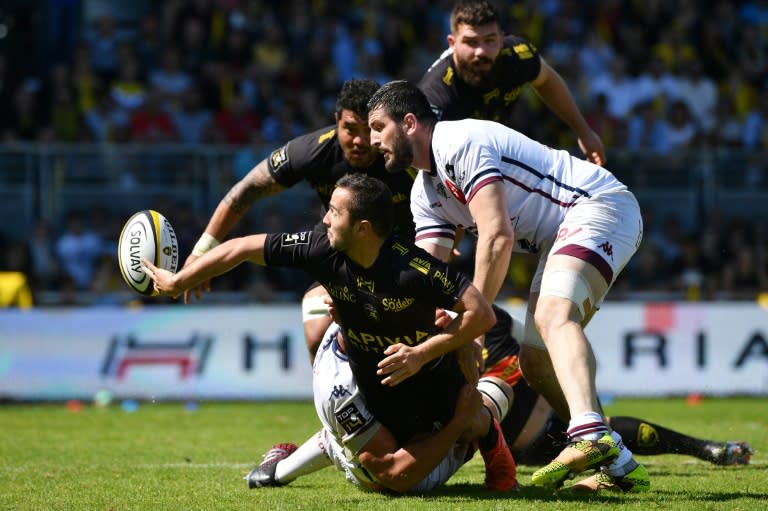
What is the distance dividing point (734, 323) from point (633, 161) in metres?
2.88

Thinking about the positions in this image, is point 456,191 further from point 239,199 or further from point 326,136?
point 239,199

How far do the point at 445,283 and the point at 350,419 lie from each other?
2.91ft

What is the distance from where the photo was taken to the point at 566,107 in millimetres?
8305

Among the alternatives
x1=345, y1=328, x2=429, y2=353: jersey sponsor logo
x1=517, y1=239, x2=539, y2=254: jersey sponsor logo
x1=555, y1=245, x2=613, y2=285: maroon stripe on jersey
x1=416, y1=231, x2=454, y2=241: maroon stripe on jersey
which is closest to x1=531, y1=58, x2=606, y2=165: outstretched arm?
x1=416, y1=231, x2=454, y2=241: maroon stripe on jersey

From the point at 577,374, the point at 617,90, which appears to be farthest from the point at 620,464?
the point at 617,90

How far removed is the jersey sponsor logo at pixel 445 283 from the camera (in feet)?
19.4

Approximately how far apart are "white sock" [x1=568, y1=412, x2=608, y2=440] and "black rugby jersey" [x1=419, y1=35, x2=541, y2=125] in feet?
8.77

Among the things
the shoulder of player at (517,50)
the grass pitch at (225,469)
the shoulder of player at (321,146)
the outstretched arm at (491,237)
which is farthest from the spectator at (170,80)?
the outstretched arm at (491,237)

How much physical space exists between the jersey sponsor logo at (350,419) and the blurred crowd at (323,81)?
25.8 feet

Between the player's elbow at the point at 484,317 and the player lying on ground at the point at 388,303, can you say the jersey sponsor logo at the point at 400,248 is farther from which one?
the player's elbow at the point at 484,317

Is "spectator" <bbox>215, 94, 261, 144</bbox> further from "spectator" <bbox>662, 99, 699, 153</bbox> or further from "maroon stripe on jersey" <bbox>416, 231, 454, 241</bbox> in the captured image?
"maroon stripe on jersey" <bbox>416, 231, 454, 241</bbox>

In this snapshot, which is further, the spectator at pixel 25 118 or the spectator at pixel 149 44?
the spectator at pixel 149 44

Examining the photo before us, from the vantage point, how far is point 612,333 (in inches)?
518

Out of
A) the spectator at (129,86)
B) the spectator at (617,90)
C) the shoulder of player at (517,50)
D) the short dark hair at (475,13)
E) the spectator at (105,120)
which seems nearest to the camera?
the short dark hair at (475,13)
